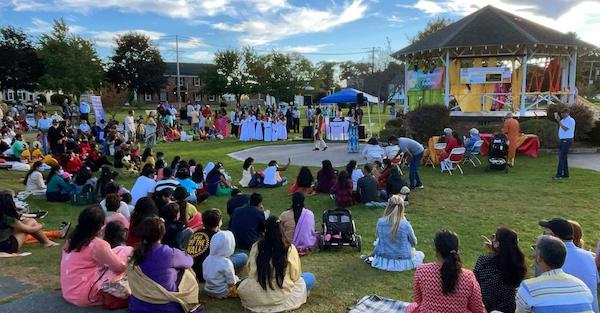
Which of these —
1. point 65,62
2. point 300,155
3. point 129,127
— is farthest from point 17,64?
point 300,155

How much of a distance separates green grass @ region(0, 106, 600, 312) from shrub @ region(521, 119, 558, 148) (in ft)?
2.90

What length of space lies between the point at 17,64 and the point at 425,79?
5313cm

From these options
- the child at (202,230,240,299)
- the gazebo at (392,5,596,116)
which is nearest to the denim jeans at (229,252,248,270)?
the child at (202,230,240,299)

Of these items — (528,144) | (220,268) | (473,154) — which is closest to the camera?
(220,268)

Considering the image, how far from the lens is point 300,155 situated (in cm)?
1827

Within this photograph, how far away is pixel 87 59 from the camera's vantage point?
1950 inches

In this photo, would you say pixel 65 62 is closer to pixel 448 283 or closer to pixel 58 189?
pixel 58 189

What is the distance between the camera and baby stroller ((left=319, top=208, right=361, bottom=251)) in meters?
7.18

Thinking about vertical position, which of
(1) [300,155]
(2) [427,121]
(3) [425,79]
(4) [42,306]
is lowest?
(4) [42,306]

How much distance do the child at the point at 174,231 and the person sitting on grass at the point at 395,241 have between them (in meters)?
2.60

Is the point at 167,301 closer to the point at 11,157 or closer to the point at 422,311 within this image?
the point at 422,311

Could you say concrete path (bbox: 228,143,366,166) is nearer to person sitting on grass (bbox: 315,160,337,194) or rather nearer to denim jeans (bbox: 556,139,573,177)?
person sitting on grass (bbox: 315,160,337,194)

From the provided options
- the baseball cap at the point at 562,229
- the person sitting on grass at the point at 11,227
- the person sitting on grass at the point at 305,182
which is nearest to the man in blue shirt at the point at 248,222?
the person sitting on grass at the point at 11,227

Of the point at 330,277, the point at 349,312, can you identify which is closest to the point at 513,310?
the point at 349,312
